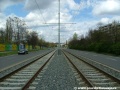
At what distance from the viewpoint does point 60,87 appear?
35.1 feet

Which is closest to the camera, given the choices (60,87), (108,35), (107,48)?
(60,87)

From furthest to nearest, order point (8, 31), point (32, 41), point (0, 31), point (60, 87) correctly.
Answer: point (32, 41) → point (0, 31) → point (8, 31) → point (60, 87)

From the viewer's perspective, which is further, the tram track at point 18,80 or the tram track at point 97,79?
the tram track at point 97,79

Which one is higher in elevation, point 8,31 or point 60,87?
point 8,31

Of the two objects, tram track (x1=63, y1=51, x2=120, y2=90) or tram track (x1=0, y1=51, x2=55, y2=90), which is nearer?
tram track (x1=0, y1=51, x2=55, y2=90)

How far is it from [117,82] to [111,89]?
2.12 metres

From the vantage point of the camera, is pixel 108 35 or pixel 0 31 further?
pixel 0 31

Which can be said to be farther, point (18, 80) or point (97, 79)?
point (97, 79)

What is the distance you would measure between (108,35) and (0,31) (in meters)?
47.2

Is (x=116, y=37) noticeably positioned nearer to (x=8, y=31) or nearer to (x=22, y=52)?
(x=22, y=52)

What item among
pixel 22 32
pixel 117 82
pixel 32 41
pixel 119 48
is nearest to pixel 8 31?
pixel 22 32

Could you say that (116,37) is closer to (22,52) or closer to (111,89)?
(22,52)

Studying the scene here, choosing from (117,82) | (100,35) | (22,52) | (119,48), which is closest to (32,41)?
(100,35)

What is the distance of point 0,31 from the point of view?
110062mm
